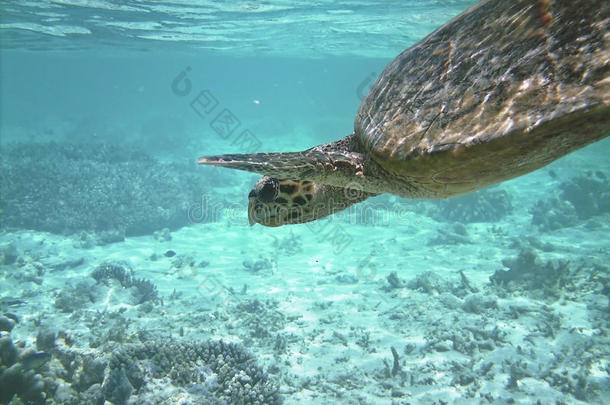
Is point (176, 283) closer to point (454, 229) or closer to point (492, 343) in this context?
point (492, 343)

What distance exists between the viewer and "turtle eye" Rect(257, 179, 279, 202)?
3.22 metres

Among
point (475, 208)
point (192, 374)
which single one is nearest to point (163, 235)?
point (192, 374)

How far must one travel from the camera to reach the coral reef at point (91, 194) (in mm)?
13953

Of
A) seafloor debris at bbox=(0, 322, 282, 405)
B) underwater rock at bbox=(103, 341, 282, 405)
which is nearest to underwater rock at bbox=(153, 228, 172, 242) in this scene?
seafloor debris at bbox=(0, 322, 282, 405)

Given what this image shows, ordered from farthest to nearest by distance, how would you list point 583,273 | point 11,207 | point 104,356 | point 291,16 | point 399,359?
point 291,16, point 11,207, point 583,273, point 399,359, point 104,356

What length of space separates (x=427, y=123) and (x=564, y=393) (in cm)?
628

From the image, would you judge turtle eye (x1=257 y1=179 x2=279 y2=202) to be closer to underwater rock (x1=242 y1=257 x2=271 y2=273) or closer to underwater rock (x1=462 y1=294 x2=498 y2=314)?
underwater rock (x1=462 y1=294 x2=498 y2=314)

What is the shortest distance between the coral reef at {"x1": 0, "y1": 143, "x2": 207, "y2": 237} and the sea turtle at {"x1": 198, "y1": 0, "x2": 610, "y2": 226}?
43.3 feet

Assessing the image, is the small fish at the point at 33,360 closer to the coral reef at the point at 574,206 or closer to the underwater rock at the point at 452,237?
the underwater rock at the point at 452,237

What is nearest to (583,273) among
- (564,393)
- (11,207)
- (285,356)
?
(564,393)

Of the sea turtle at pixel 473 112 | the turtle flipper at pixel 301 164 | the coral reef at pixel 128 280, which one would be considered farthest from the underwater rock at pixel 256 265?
the turtle flipper at pixel 301 164

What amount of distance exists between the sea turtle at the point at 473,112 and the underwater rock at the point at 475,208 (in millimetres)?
13814

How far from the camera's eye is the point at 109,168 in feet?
56.0

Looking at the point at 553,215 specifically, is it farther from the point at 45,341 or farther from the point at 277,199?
the point at 45,341
